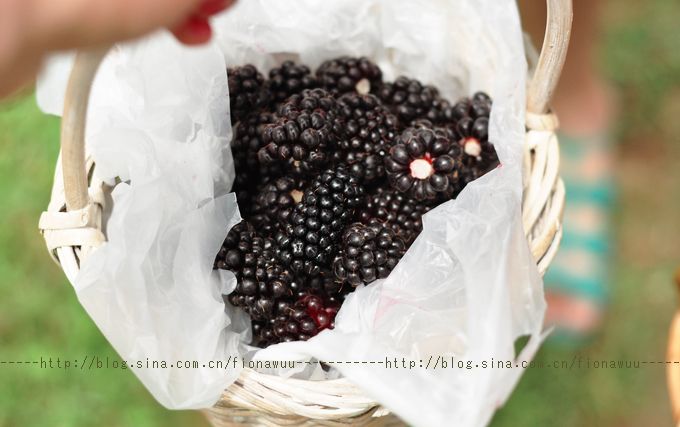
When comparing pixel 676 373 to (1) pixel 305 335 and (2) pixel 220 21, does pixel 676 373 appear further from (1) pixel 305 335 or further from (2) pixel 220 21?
(2) pixel 220 21

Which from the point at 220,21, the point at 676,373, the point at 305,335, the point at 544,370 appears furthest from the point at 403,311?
the point at 544,370

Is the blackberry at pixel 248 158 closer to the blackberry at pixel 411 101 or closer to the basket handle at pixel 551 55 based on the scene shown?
the blackberry at pixel 411 101

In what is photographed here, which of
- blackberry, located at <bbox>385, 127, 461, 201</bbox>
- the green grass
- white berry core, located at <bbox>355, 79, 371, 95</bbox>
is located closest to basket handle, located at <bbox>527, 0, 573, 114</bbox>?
blackberry, located at <bbox>385, 127, 461, 201</bbox>

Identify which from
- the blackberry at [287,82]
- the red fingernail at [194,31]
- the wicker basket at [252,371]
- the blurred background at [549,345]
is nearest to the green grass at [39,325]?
the blurred background at [549,345]

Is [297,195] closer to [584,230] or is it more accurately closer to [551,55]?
[551,55]

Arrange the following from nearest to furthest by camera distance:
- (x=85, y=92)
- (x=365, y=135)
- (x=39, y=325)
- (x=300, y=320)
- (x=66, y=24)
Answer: (x=66, y=24), (x=85, y=92), (x=300, y=320), (x=365, y=135), (x=39, y=325)

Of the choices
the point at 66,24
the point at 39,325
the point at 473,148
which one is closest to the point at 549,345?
the point at 473,148
